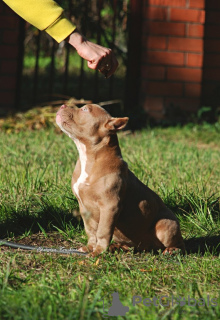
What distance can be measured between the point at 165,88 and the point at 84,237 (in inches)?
149

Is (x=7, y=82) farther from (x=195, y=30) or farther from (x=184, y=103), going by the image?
(x=195, y=30)

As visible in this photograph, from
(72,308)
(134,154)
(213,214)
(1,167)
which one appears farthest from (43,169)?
(72,308)

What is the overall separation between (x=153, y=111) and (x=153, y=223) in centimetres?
385

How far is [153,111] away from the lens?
6570mm

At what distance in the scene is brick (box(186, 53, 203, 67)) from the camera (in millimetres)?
6520

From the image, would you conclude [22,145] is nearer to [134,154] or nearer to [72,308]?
[134,154]

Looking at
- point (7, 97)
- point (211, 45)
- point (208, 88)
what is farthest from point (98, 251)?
point (211, 45)

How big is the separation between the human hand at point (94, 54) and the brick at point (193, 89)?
394 cm

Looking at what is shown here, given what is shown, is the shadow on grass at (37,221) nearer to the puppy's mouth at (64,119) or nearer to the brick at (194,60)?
the puppy's mouth at (64,119)

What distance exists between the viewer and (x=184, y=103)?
21.7 ft

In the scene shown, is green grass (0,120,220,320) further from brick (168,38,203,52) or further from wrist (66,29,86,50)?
brick (168,38,203,52)

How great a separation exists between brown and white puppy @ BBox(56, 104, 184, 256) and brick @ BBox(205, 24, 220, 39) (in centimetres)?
456

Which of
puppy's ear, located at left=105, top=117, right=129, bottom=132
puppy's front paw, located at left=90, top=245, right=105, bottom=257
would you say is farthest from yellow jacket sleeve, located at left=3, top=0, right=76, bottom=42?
puppy's front paw, located at left=90, top=245, right=105, bottom=257

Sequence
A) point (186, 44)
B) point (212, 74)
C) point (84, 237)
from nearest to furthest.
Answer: point (84, 237) → point (186, 44) → point (212, 74)
